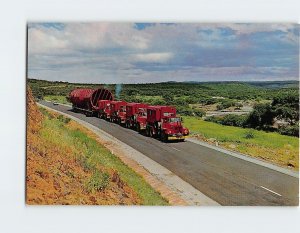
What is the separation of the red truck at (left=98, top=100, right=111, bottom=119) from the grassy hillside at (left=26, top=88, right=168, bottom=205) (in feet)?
3.46

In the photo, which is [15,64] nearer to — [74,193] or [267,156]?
[74,193]

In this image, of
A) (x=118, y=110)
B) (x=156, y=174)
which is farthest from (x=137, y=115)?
(x=156, y=174)

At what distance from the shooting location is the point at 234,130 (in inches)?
513

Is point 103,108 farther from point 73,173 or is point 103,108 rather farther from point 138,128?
point 73,173

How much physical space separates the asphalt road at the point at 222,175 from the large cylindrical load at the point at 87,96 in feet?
2.31

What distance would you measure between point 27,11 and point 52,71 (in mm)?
1679

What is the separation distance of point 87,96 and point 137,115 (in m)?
1.54

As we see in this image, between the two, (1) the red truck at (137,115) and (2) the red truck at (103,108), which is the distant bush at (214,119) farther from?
(2) the red truck at (103,108)

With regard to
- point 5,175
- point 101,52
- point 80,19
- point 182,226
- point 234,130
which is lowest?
point 182,226

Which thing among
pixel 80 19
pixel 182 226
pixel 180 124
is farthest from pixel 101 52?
pixel 182 226

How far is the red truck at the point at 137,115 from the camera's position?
13250 mm

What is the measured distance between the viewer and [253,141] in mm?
12781

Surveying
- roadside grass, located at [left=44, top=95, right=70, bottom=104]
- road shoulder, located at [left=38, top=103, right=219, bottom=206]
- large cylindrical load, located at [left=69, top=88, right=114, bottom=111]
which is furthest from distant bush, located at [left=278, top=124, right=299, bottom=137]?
roadside grass, located at [left=44, top=95, right=70, bottom=104]

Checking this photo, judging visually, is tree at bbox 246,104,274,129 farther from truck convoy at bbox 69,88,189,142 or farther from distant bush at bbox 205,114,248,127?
truck convoy at bbox 69,88,189,142
